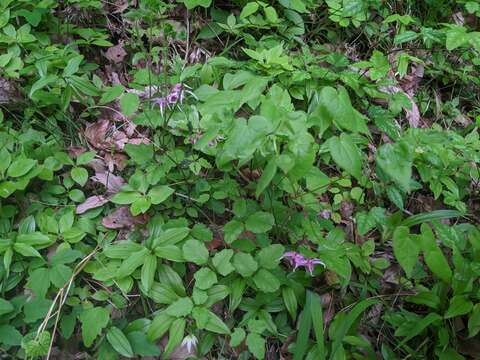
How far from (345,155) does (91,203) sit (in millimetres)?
1302

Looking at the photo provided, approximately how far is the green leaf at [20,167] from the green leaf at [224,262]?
0.92 meters

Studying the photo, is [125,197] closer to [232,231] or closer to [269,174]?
[232,231]

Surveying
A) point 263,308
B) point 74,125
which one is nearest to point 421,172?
point 263,308

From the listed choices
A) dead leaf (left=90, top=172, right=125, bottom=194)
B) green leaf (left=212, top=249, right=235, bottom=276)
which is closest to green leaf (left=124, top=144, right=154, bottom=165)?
dead leaf (left=90, top=172, right=125, bottom=194)

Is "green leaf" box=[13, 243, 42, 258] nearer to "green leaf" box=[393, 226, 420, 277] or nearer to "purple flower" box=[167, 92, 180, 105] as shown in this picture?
"purple flower" box=[167, 92, 180, 105]

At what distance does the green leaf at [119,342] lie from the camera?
1707mm

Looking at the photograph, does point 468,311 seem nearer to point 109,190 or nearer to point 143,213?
point 143,213

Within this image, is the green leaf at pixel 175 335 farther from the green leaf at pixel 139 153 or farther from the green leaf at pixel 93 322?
the green leaf at pixel 139 153

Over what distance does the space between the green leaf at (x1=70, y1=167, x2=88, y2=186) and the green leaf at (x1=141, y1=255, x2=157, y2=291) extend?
22.4 inches

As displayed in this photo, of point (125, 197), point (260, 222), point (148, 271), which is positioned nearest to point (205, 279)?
point (148, 271)

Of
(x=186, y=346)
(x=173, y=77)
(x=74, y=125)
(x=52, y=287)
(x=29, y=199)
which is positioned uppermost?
(x=173, y=77)

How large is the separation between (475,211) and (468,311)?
842 mm

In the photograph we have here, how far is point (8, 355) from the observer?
5.58 feet

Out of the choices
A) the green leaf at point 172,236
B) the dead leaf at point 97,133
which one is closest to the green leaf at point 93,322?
the green leaf at point 172,236
